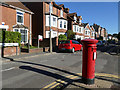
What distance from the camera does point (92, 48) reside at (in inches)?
166

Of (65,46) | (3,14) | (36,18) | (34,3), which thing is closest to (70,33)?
→ (36,18)

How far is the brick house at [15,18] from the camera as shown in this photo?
15672mm

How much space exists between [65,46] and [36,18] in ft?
38.4

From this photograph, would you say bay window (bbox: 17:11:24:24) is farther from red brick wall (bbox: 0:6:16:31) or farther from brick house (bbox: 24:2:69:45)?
brick house (bbox: 24:2:69:45)

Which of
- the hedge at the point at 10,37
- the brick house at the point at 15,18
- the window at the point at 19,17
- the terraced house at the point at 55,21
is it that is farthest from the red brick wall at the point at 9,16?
the terraced house at the point at 55,21

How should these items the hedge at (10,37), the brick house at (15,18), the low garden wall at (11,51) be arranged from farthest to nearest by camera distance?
the brick house at (15,18), the hedge at (10,37), the low garden wall at (11,51)

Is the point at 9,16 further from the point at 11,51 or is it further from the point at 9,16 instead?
the point at 11,51

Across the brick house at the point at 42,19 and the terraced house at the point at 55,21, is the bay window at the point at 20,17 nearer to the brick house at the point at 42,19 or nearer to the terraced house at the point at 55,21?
the brick house at the point at 42,19

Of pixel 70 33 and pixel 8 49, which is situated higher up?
pixel 70 33

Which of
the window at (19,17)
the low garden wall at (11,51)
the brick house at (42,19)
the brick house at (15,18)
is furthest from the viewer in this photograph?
the brick house at (42,19)

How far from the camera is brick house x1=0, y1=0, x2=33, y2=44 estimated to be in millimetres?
15672

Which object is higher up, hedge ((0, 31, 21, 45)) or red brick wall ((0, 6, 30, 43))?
red brick wall ((0, 6, 30, 43))

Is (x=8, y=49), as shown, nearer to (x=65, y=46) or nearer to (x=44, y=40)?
(x=65, y=46)

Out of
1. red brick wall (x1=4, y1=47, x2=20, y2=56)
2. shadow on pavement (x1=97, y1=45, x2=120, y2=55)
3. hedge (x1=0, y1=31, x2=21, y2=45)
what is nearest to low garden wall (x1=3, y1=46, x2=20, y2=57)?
red brick wall (x1=4, y1=47, x2=20, y2=56)
